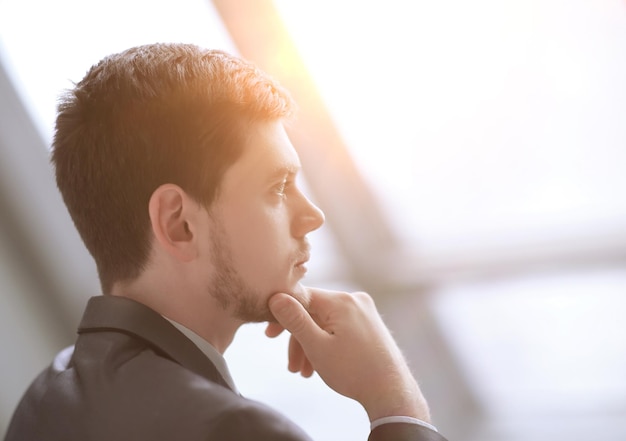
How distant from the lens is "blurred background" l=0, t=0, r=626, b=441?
231 centimetres

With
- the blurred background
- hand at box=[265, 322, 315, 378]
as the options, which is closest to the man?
hand at box=[265, 322, 315, 378]

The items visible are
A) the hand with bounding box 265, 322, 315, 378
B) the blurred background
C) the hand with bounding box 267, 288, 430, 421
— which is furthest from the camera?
the blurred background

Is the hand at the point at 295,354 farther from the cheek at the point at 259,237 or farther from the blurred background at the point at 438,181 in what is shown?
the blurred background at the point at 438,181

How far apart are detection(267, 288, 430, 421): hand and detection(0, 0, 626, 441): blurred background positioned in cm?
111

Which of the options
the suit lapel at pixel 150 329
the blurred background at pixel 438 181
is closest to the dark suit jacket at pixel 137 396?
the suit lapel at pixel 150 329

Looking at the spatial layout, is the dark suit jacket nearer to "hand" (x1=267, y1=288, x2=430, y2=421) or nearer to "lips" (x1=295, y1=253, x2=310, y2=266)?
"hand" (x1=267, y1=288, x2=430, y2=421)

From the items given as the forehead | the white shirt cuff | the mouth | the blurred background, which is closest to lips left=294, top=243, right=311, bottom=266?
the mouth

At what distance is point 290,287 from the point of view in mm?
1402

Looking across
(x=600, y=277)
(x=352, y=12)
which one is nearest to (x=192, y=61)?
(x=352, y=12)

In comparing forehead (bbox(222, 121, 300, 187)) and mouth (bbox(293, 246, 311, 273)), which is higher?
forehead (bbox(222, 121, 300, 187))

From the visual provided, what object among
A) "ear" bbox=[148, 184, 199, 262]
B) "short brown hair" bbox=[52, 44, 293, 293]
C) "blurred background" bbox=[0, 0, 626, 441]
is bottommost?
"blurred background" bbox=[0, 0, 626, 441]

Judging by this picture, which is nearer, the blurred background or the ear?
the ear

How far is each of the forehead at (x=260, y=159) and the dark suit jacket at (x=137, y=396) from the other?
0.25 meters

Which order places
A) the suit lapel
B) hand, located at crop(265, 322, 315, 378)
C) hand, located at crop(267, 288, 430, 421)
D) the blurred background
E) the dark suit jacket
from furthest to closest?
the blurred background → hand, located at crop(265, 322, 315, 378) → hand, located at crop(267, 288, 430, 421) → the suit lapel → the dark suit jacket
